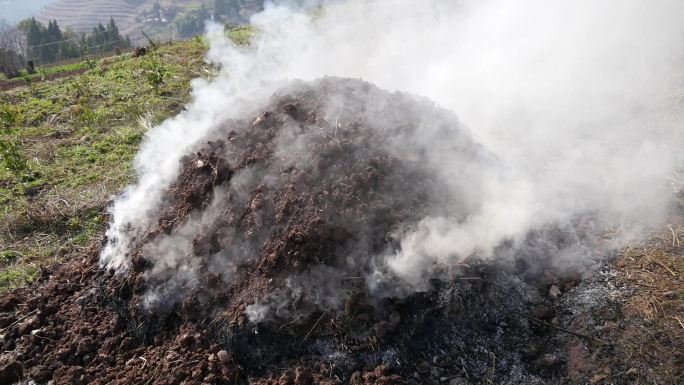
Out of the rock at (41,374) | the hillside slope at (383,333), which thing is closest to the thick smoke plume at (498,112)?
the hillside slope at (383,333)

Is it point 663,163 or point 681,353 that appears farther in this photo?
point 663,163

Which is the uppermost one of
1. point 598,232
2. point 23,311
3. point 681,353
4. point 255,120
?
point 255,120

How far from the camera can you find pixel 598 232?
4.48 metres

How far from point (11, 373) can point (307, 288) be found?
293 cm

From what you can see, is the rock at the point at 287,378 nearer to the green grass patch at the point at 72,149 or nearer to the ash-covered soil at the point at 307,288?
the ash-covered soil at the point at 307,288

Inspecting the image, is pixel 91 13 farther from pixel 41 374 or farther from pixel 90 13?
pixel 41 374

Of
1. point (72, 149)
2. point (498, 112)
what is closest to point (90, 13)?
point (72, 149)

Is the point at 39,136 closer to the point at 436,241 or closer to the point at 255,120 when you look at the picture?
the point at 255,120

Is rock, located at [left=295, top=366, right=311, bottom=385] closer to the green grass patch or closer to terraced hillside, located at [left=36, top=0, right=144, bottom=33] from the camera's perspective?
the green grass patch

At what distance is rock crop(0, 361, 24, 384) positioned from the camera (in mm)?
4059

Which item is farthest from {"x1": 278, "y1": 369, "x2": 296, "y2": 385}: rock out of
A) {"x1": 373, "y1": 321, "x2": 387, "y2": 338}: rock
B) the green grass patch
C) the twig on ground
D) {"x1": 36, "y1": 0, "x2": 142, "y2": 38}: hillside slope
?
{"x1": 36, "y1": 0, "x2": 142, "y2": 38}: hillside slope

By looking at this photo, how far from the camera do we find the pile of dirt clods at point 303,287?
3531 millimetres

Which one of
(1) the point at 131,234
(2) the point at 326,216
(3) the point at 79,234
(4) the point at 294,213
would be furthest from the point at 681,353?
(3) the point at 79,234

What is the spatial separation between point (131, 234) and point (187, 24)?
232 feet
